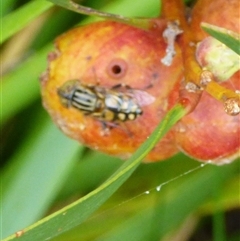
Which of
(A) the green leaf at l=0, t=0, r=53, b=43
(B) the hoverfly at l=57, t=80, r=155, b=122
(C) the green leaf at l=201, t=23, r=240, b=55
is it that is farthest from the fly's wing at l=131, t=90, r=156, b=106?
(A) the green leaf at l=0, t=0, r=53, b=43

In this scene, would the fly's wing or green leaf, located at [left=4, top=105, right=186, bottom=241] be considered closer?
green leaf, located at [left=4, top=105, right=186, bottom=241]

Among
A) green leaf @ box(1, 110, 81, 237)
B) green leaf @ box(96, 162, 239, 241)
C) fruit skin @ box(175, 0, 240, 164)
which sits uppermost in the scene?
fruit skin @ box(175, 0, 240, 164)

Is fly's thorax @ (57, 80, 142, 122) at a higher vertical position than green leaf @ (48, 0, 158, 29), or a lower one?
lower

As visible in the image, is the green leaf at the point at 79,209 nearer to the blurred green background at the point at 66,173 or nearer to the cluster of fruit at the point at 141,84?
the cluster of fruit at the point at 141,84

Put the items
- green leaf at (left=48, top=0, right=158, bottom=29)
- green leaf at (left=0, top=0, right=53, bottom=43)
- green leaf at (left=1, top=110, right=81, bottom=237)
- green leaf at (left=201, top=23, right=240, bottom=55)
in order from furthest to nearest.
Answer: green leaf at (left=1, top=110, right=81, bottom=237) → green leaf at (left=0, top=0, right=53, bottom=43) → green leaf at (left=48, top=0, right=158, bottom=29) → green leaf at (left=201, top=23, right=240, bottom=55)

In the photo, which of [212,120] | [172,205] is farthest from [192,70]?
[172,205]

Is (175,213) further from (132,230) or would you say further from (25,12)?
(25,12)

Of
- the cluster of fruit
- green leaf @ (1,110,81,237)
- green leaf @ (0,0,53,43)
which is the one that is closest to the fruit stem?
the cluster of fruit

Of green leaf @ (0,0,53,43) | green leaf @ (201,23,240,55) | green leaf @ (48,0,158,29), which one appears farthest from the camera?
green leaf @ (0,0,53,43)

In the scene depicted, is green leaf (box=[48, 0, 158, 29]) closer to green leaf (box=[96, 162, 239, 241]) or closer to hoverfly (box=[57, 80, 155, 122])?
hoverfly (box=[57, 80, 155, 122])
